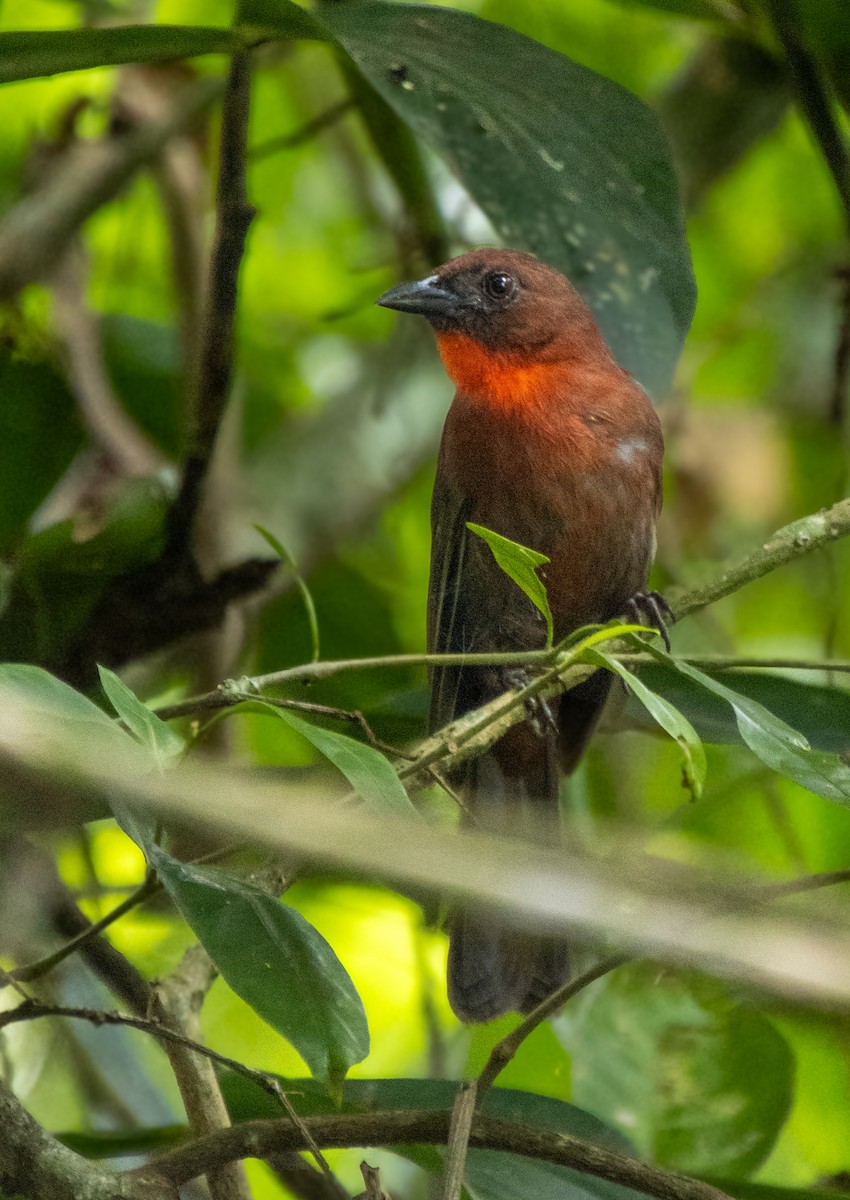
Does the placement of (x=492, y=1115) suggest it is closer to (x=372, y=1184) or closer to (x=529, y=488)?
(x=372, y=1184)

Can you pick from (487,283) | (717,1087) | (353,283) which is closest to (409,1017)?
(717,1087)

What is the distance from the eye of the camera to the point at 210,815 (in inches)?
23.6

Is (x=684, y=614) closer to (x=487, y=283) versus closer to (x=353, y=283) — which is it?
(x=487, y=283)

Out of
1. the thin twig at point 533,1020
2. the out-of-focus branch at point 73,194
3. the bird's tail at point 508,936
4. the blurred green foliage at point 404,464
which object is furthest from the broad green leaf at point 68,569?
the thin twig at point 533,1020

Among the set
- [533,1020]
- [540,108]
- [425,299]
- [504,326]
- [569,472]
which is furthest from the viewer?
[504,326]

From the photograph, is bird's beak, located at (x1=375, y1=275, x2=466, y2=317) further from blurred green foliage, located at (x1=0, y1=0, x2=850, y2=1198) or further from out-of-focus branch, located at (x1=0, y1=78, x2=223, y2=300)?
out-of-focus branch, located at (x1=0, y1=78, x2=223, y2=300)

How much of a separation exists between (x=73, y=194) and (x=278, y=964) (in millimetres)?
2436

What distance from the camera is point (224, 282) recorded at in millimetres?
2021

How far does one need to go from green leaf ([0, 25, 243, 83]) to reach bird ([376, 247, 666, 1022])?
1087 mm

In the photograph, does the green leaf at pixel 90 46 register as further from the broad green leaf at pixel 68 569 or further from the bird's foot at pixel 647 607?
the bird's foot at pixel 647 607

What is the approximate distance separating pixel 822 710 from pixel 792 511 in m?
2.04

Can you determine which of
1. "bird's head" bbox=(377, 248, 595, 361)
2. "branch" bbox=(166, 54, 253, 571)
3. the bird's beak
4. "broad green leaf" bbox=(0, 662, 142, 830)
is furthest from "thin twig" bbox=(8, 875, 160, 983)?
"bird's head" bbox=(377, 248, 595, 361)

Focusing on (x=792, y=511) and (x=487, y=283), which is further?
(x=792, y=511)

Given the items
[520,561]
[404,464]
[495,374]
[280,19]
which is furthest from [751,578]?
[404,464]
